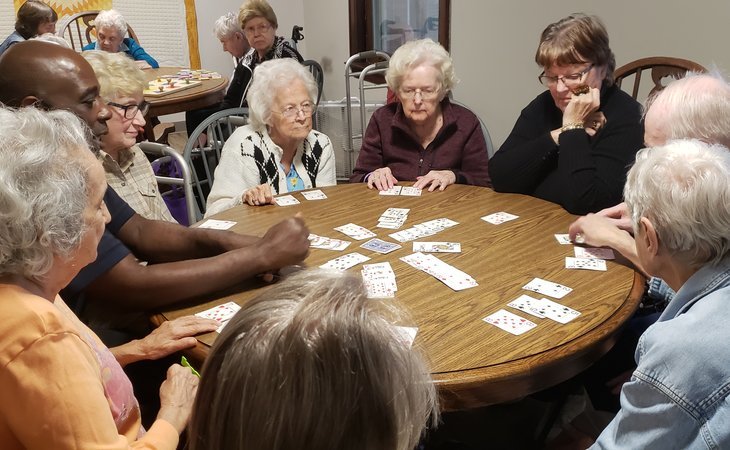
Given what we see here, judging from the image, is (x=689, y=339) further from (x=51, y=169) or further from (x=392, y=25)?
(x=392, y=25)

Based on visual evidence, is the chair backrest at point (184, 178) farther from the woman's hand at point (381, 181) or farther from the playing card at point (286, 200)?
the woman's hand at point (381, 181)

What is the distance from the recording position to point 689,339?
949 mm

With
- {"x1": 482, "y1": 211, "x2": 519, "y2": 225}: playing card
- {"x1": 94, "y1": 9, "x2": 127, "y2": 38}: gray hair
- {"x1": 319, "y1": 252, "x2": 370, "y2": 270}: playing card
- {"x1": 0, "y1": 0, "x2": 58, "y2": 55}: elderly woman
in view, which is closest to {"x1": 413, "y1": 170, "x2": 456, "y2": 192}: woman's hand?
{"x1": 482, "y1": 211, "x2": 519, "y2": 225}: playing card

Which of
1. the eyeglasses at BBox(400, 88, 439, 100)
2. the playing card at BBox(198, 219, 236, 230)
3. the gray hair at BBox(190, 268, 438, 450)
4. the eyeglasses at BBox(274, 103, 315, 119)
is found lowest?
the playing card at BBox(198, 219, 236, 230)

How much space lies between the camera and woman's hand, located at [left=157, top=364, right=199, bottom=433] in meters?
1.17

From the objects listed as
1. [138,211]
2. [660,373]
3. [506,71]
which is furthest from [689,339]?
[506,71]

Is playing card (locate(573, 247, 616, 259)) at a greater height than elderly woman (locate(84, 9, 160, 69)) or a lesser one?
lesser

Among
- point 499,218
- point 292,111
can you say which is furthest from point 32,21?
point 499,218

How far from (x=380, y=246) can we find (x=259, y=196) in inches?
24.9

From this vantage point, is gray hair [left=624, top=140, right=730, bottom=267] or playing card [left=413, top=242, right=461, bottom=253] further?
playing card [left=413, top=242, right=461, bottom=253]

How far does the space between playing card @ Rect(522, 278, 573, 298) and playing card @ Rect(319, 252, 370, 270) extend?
0.47m

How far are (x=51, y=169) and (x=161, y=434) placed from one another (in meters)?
0.53

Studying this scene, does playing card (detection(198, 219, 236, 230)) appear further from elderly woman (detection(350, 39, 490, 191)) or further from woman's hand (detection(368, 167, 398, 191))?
elderly woman (detection(350, 39, 490, 191))

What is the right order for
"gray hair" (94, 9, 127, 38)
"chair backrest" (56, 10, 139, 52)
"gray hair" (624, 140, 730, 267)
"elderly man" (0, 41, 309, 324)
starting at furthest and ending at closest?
"chair backrest" (56, 10, 139, 52) → "gray hair" (94, 9, 127, 38) → "elderly man" (0, 41, 309, 324) → "gray hair" (624, 140, 730, 267)
